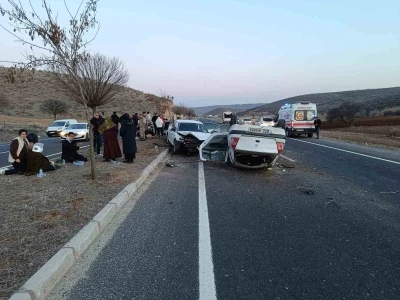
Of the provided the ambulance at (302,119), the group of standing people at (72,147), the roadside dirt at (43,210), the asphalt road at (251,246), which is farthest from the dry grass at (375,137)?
the roadside dirt at (43,210)

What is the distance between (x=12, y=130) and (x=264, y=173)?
86.1 ft

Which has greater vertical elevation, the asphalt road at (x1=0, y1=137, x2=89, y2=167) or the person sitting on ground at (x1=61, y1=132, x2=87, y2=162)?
the person sitting on ground at (x1=61, y1=132, x2=87, y2=162)

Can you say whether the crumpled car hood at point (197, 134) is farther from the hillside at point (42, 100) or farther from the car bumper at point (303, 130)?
the hillside at point (42, 100)

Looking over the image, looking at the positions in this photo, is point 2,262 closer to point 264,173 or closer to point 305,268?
point 305,268

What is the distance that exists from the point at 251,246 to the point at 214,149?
7171 millimetres

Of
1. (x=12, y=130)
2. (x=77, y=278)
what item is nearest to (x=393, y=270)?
(x=77, y=278)

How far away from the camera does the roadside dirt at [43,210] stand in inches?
136

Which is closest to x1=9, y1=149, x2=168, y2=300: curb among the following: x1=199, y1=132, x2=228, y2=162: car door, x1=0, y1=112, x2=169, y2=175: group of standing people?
x1=0, y1=112, x2=169, y2=175: group of standing people

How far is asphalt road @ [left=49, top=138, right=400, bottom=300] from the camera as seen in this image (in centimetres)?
316

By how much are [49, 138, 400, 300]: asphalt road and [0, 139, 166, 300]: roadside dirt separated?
0.48m

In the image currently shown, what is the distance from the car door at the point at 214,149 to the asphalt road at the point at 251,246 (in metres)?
3.51

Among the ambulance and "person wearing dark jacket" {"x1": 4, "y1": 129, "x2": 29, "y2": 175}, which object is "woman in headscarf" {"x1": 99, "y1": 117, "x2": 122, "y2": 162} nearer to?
"person wearing dark jacket" {"x1": 4, "y1": 129, "x2": 29, "y2": 175}

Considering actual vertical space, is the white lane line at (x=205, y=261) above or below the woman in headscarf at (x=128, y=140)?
below

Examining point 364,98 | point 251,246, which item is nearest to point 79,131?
point 251,246
